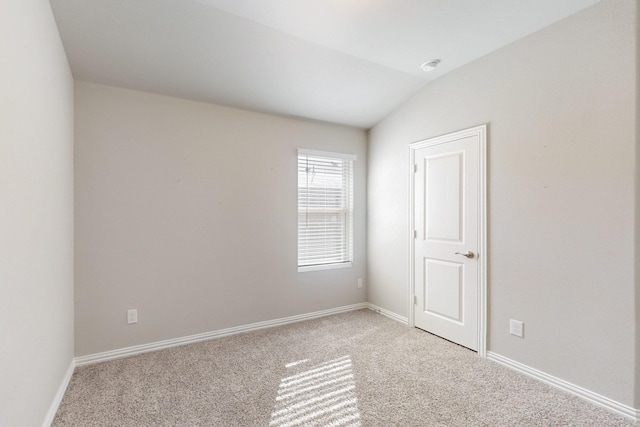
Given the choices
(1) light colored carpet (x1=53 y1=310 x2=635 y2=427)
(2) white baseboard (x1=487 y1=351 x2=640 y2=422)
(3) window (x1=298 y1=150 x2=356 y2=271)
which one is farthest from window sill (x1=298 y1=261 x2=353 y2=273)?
(2) white baseboard (x1=487 y1=351 x2=640 y2=422)

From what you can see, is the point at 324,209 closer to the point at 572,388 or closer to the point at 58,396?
the point at 572,388

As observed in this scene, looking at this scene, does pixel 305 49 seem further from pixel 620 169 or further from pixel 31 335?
pixel 31 335

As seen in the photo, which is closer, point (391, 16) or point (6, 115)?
point (6, 115)

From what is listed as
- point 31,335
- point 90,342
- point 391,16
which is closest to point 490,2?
point 391,16

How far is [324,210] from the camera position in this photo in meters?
3.80

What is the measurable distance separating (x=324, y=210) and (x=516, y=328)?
2204 mm

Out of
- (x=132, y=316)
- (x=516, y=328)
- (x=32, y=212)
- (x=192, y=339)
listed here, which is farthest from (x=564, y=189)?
(x=132, y=316)

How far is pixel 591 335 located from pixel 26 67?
358cm

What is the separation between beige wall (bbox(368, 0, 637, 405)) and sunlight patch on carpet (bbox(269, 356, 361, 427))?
A: 1.38 metres

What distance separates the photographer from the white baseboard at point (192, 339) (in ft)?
8.54

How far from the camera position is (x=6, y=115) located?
1.25 meters

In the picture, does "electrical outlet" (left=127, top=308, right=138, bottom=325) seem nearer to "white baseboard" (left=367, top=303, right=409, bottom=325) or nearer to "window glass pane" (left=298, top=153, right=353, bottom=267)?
"window glass pane" (left=298, top=153, right=353, bottom=267)

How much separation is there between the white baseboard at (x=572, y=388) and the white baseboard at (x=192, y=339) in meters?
1.82

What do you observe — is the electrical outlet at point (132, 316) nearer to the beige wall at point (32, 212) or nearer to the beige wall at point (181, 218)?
the beige wall at point (181, 218)
